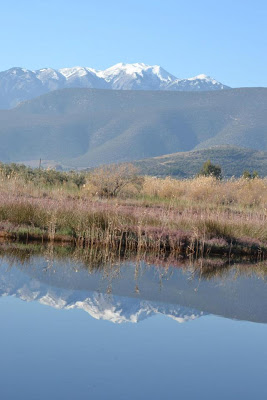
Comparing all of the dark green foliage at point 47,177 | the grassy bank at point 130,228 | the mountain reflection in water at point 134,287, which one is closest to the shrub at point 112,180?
the dark green foliage at point 47,177

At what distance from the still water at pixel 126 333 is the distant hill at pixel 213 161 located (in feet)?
297

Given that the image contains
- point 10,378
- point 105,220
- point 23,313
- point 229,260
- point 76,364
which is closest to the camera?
point 10,378

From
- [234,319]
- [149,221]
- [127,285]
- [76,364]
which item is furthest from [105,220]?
[76,364]

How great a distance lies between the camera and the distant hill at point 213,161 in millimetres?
109812

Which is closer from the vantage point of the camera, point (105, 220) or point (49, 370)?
point (49, 370)

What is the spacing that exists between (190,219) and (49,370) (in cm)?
1245

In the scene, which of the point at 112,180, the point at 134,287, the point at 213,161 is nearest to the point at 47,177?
the point at 112,180

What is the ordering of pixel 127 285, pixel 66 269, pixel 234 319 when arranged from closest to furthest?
pixel 234 319 → pixel 127 285 → pixel 66 269

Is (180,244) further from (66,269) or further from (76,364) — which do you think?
(76,364)

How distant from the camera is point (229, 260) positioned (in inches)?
723

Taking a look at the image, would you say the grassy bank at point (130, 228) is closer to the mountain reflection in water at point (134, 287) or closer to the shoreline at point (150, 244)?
the shoreline at point (150, 244)

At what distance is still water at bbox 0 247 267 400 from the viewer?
8.46 meters

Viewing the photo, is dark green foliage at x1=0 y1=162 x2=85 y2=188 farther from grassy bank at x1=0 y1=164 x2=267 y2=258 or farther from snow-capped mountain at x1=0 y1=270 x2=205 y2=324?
snow-capped mountain at x1=0 y1=270 x2=205 y2=324

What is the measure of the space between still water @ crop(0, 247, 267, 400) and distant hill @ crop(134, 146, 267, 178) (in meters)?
90.5
